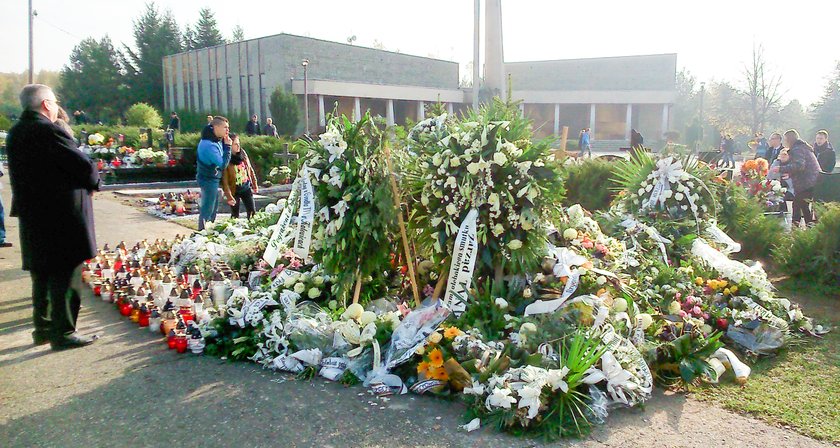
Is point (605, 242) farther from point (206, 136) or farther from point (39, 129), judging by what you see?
point (206, 136)

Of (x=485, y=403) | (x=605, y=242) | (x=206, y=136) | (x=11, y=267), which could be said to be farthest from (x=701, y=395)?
(x=11, y=267)

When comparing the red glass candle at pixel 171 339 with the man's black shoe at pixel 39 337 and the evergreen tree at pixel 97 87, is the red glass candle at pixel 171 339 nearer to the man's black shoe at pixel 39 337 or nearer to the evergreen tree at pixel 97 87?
the man's black shoe at pixel 39 337

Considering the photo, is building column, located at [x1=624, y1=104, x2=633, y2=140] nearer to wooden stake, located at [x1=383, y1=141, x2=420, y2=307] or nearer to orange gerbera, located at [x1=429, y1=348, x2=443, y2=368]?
wooden stake, located at [x1=383, y1=141, x2=420, y2=307]

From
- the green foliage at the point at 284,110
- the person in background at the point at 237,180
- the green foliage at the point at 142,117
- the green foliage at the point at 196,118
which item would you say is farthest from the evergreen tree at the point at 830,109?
the person in background at the point at 237,180

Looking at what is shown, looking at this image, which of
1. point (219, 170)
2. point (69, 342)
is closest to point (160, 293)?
point (69, 342)

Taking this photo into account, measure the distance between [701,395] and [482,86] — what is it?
998 inches

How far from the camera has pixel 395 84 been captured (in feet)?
156

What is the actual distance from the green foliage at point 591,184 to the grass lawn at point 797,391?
5425 mm

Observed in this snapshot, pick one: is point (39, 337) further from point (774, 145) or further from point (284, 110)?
point (284, 110)

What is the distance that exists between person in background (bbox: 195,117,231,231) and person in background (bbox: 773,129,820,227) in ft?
26.8

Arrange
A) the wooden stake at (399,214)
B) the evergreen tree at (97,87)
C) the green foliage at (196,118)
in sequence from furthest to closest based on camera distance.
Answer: the evergreen tree at (97,87), the green foliage at (196,118), the wooden stake at (399,214)

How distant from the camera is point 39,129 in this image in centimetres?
447

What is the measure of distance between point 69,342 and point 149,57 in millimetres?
59447

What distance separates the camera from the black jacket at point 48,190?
14.8 feet
